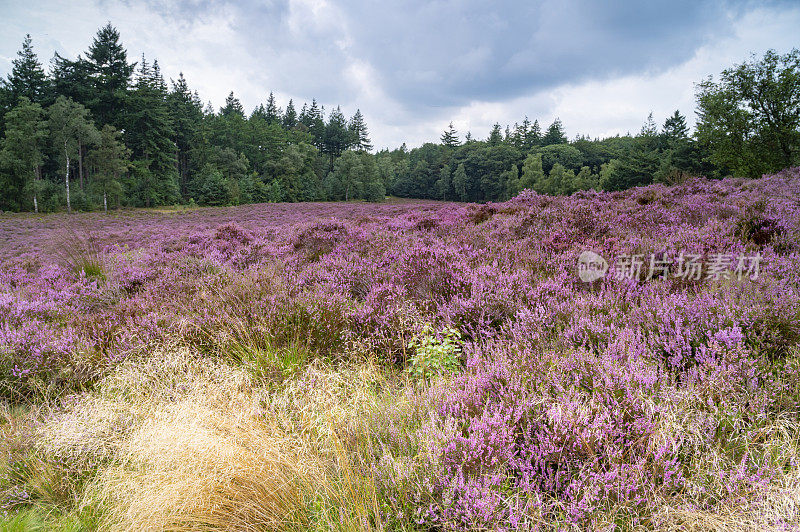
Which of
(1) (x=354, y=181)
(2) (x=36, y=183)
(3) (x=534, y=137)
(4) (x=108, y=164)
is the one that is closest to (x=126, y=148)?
(4) (x=108, y=164)

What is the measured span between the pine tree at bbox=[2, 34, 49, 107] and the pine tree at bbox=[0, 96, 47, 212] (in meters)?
7.47

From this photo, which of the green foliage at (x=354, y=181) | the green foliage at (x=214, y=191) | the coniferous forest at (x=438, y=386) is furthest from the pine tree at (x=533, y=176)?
the coniferous forest at (x=438, y=386)

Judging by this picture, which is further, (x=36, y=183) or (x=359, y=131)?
(x=359, y=131)

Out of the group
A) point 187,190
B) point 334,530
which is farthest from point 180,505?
point 187,190

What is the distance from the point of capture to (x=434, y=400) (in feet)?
6.49

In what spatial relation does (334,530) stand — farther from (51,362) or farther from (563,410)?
(51,362)

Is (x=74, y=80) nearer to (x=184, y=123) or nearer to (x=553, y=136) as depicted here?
(x=184, y=123)

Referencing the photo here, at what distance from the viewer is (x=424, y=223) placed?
8.77 metres

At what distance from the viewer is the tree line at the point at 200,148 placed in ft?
84.6

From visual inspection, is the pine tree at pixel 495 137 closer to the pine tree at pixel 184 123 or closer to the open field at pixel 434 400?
the pine tree at pixel 184 123

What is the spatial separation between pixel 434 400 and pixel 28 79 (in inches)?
2743

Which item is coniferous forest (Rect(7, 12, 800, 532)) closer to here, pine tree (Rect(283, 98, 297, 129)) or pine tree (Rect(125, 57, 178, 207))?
pine tree (Rect(125, 57, 178, 207))

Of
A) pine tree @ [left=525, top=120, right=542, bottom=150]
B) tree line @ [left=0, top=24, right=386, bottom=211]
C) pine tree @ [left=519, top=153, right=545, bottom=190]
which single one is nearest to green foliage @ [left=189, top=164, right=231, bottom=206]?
tree line @ [left=0, top=24, right=386, bottom=211]

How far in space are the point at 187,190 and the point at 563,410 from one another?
66339 mm
